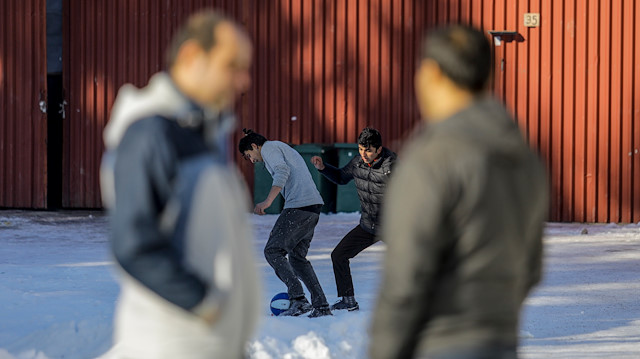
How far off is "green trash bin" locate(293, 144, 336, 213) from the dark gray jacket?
13.7 metres

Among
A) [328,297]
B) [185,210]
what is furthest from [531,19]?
[185,210]

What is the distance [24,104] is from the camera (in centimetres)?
1750

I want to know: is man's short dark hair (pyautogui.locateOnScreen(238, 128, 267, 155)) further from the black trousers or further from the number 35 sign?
the number 35 sign

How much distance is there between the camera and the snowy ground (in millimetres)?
6340

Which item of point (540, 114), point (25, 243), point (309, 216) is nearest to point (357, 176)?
point (309, 216)

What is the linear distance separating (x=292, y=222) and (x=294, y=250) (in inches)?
8.3

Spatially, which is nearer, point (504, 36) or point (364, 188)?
point (364, 188)

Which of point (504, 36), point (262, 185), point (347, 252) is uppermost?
point (504, 36)

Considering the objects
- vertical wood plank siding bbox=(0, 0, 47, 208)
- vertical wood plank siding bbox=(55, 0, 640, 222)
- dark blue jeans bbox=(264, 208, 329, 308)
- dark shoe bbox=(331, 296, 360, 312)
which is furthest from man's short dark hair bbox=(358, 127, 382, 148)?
vertical wood plank siding bbox=(0, 0, 47, 208)

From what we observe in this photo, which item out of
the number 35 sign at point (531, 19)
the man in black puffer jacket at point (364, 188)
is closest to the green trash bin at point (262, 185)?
the number 35 sign at point (531, 19)

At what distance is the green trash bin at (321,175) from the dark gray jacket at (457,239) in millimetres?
13667

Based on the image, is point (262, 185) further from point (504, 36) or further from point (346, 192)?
point (504, 36)

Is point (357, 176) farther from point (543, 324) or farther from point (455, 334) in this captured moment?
point (455, 334)

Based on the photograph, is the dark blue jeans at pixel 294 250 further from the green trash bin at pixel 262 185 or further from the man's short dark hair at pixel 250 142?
the green trash bin at pixel 262 185
